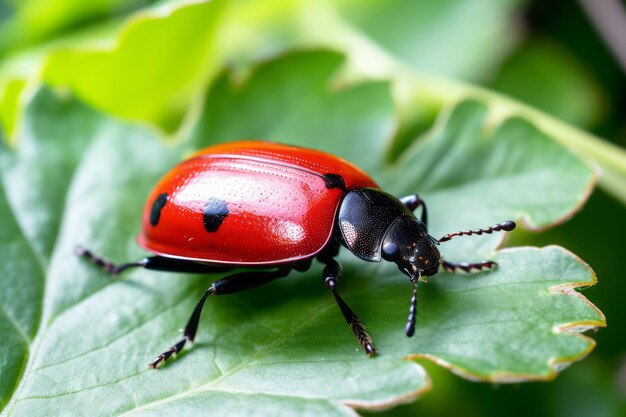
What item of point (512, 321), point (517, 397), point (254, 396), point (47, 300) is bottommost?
point (517, 397)

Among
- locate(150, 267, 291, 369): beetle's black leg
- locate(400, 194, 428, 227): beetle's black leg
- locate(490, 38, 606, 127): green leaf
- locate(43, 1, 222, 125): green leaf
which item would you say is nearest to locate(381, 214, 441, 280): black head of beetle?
locate(400, 194, 428, 227): beetle's black leg

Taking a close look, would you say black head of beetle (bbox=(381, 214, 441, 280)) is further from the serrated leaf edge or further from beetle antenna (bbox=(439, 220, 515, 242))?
the serrated leaf edge

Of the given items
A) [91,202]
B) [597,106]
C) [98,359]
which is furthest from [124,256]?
[597,106]

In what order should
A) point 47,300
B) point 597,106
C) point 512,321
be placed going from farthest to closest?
point 597,106 < point 47,300 < point 512,321

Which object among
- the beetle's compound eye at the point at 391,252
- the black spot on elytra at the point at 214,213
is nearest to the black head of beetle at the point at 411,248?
the beetle's compound eye at the point at 391,252

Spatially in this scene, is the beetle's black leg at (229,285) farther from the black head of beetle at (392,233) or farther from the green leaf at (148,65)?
the green leaf at (148,65)

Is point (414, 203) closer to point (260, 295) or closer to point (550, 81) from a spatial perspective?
point (260, 295)

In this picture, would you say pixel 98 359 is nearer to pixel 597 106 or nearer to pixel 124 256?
pixel 124 256
